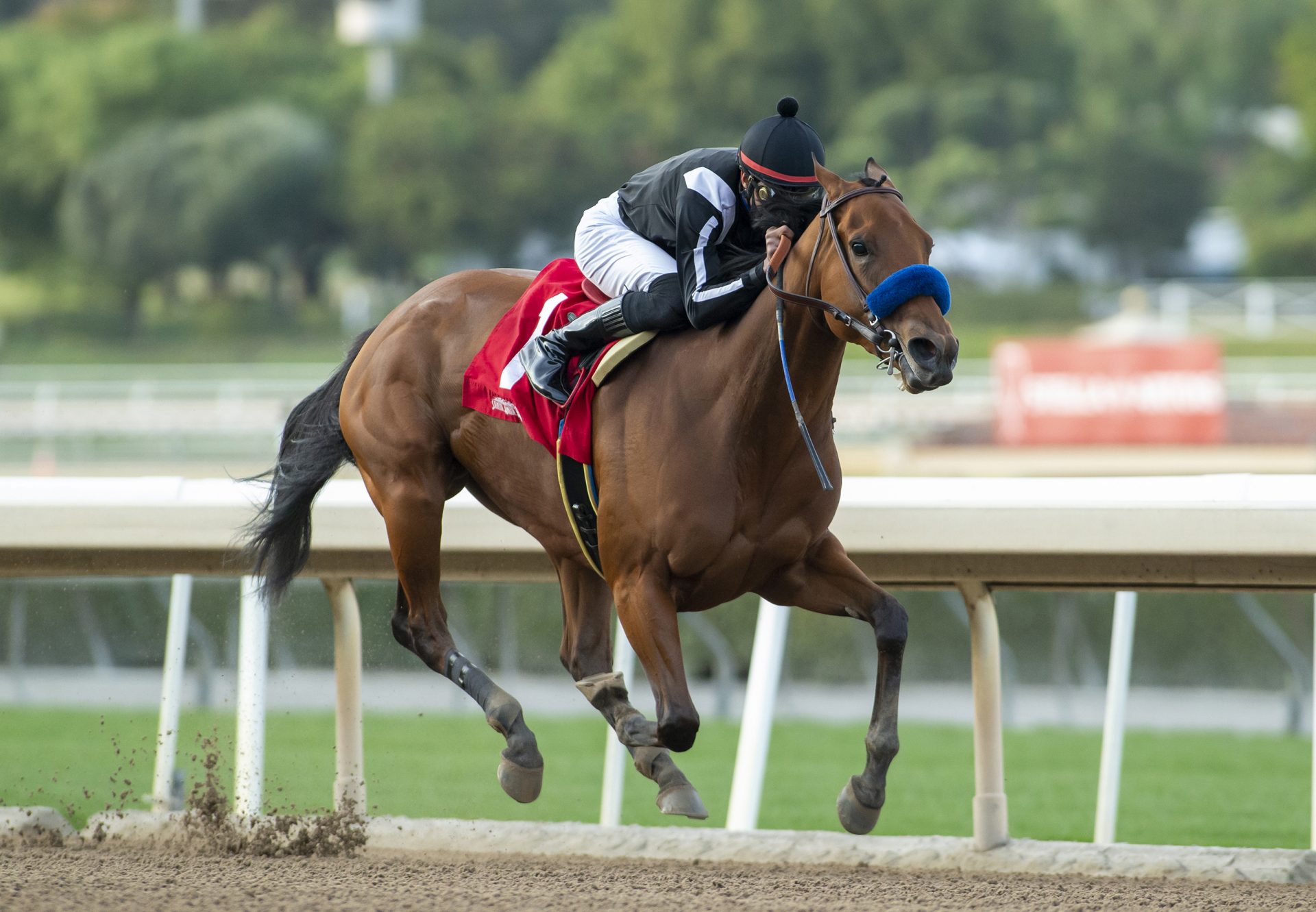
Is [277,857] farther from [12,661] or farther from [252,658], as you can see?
[12,661]

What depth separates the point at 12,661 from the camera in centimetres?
630

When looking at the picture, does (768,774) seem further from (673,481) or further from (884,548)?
(673,481)

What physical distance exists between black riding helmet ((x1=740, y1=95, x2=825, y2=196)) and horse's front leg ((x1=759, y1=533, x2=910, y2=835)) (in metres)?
0.76

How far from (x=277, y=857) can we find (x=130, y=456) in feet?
56.3

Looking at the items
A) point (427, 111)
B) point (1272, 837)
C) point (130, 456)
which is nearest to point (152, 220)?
point (427, 111)

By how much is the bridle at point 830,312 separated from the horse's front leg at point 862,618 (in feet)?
0.72

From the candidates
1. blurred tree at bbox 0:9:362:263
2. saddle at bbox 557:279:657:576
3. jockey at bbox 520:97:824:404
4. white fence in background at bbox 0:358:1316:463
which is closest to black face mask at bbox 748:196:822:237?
jockey at bbox 520:97:824:404

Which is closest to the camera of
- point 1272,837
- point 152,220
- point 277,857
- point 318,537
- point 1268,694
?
point 277,857

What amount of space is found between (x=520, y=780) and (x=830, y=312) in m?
1.36


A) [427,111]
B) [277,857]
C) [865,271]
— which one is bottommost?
[277,857]

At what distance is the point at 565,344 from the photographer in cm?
407

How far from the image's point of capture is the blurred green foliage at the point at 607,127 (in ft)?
148

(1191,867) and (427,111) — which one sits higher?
(427,111)

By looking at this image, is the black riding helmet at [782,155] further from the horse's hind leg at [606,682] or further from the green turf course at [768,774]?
the green turf course at [768,774]
